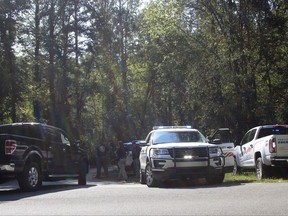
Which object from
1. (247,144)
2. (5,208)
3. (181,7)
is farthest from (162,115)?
(5,208)

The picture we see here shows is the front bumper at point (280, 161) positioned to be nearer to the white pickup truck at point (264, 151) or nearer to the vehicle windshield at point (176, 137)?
the white pickup truck at point (264, 151)

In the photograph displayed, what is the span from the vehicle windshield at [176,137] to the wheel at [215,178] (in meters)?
1.41

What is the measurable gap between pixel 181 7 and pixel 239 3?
14.5 ft

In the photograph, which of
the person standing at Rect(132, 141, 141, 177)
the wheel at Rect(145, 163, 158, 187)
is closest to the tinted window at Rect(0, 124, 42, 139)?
the wheel at Rect(145, 163, 158, 187)

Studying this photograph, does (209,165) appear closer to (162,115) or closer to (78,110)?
(78,110)

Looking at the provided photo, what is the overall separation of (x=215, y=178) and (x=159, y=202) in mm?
4638

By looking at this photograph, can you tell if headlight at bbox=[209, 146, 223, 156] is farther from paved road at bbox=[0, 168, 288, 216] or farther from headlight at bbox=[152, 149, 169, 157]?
paved road at bbox=[0, 168, 288, 216]

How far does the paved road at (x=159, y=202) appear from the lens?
376 inches

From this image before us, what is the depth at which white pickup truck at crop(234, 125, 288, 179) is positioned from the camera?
633 inches

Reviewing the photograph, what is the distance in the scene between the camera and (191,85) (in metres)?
29.6

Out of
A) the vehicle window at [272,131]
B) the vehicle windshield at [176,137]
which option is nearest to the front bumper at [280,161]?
the vehicle window at [272,131]

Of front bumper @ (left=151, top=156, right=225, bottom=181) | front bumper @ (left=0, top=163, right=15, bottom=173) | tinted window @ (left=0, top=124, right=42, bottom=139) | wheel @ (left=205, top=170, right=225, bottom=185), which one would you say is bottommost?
wheel @ (left=205, top=170, right=225, bottom=185)

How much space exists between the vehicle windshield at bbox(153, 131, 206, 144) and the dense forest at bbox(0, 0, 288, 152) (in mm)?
11684

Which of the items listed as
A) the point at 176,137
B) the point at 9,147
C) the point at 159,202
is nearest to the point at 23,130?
the point at 9,147
